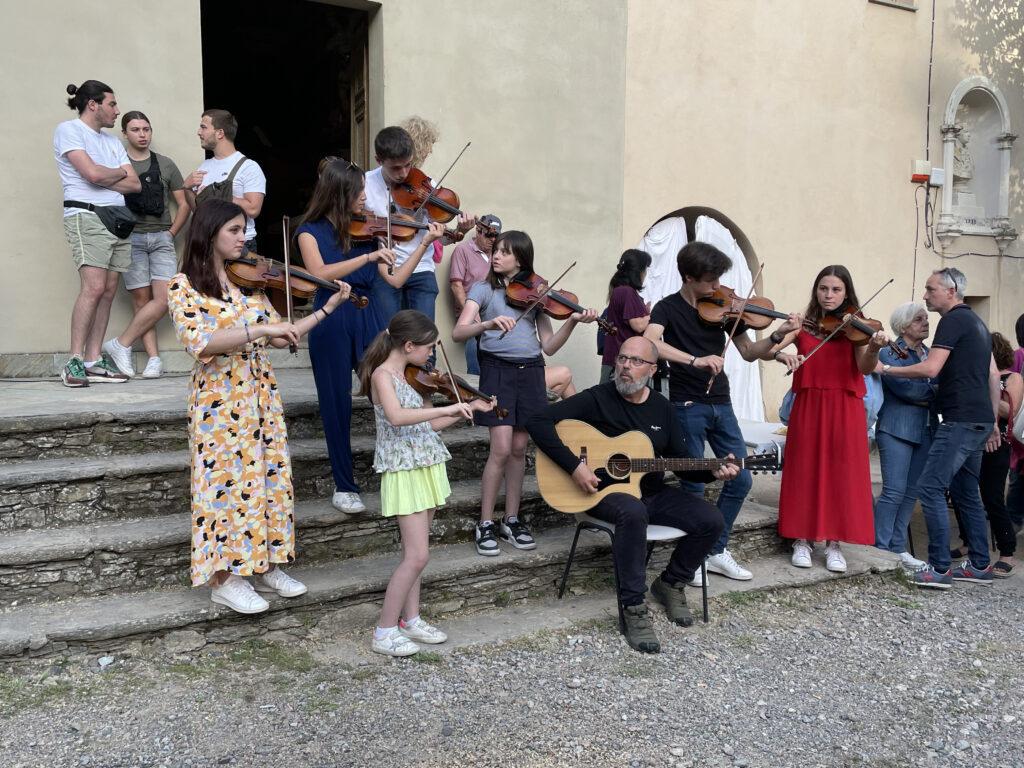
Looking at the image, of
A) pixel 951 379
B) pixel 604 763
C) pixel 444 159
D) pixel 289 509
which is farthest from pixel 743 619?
pixel 444 159

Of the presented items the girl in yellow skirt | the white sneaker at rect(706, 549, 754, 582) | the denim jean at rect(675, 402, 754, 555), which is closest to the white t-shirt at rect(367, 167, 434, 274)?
the girl in yellow skirt

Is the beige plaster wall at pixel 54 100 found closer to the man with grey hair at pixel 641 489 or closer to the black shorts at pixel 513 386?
the black shorts at pixel 513 386

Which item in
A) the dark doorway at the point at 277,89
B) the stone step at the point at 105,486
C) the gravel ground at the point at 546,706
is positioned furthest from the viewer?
the dark doorway at the point at 277,89

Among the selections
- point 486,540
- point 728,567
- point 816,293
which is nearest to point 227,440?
point 486,540

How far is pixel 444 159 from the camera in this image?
667 centimetres

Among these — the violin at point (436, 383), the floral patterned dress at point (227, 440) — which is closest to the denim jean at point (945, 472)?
the violin at point (436, 383)

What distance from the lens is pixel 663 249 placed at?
8453mm

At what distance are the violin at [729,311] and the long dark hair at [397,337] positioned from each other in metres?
1.63

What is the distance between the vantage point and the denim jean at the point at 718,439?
442 centimetres

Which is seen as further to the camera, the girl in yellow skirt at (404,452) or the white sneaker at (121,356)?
the white sneaker at (121,356)

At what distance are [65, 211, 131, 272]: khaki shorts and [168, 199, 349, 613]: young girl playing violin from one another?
2.09 meters

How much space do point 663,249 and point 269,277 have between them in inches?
224

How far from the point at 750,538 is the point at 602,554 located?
1.04m

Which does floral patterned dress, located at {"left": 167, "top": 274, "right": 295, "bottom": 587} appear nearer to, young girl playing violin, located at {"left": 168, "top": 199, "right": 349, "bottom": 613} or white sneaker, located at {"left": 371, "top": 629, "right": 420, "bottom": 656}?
young girl playing violin, located at {"left": 168, "top": 199, "right": 349, "bottom": 613}
